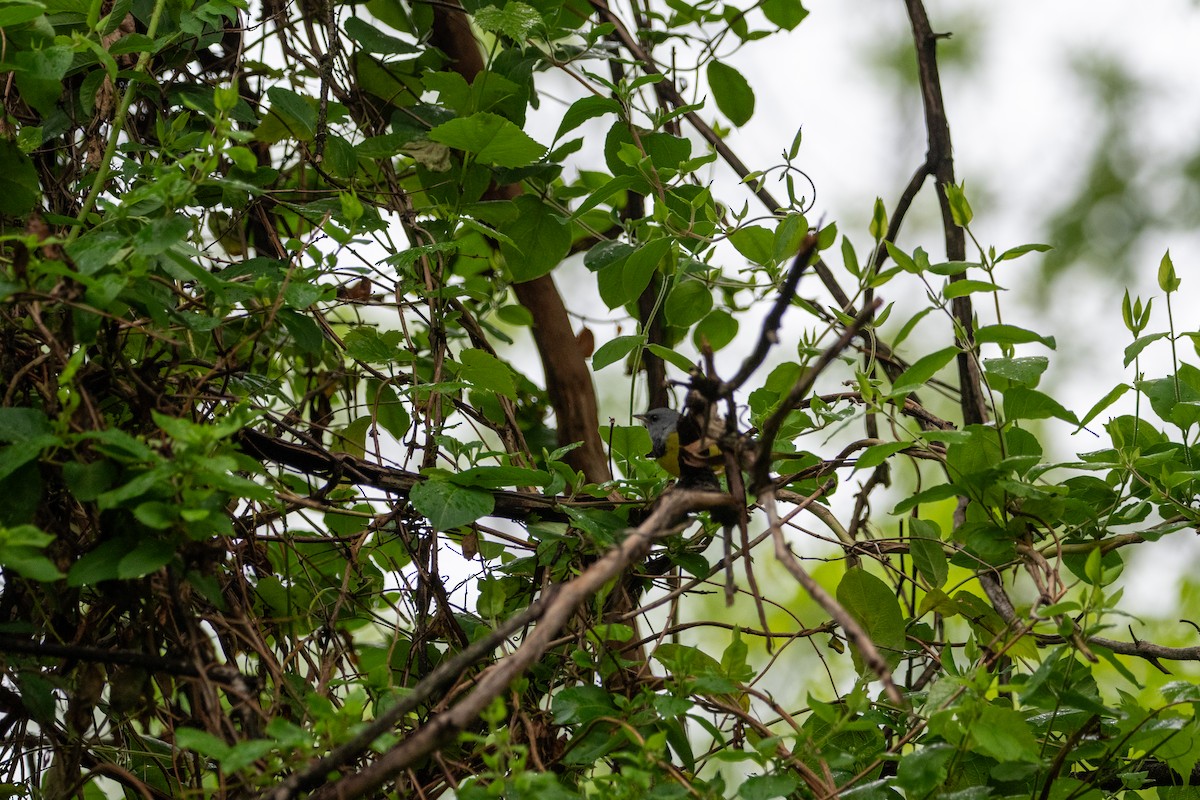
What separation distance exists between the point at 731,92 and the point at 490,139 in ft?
1.75

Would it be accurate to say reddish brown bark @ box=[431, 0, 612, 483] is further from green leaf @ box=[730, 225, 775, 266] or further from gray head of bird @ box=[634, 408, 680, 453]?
green leaf @ box=[730, 225, 775, 266]

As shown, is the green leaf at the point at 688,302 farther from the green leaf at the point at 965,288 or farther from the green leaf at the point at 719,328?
the green leaf at the point at 965,288

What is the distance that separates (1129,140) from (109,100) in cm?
403

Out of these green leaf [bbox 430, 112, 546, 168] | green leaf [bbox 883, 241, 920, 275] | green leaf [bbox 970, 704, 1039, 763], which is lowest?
green leaf [bbox 970, 704, 1039, 763]

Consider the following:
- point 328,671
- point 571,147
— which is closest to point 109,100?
point 571,147

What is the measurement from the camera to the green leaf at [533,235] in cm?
154

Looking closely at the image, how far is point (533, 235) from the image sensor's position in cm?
155

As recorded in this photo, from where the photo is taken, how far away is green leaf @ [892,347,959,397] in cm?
101

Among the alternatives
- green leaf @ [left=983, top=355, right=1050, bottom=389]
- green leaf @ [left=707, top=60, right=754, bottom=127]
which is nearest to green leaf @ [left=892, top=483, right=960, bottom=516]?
green leaf @ [left=983, top=355, right=1050, bottom=389]

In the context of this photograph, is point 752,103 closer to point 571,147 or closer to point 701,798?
point 571,147

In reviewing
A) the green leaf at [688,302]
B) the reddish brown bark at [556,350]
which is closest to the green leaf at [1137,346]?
the green leaf at [688,302]

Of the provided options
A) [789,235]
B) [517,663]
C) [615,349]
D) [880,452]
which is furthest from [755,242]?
[517,663]

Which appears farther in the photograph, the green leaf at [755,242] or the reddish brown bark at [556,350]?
the reddish brown bark at [556,350]

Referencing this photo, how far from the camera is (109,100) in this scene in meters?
1.28
